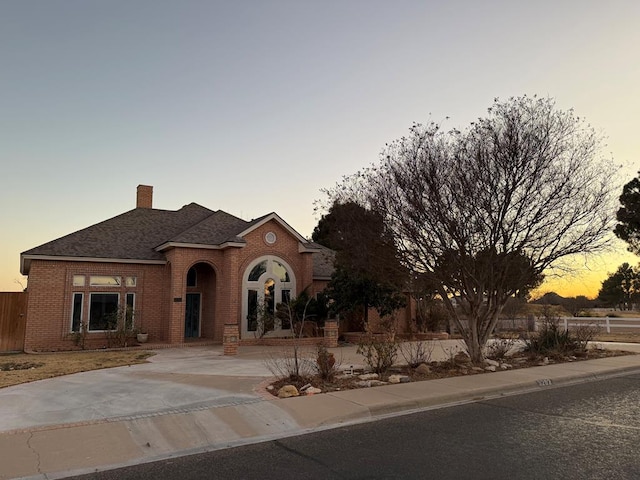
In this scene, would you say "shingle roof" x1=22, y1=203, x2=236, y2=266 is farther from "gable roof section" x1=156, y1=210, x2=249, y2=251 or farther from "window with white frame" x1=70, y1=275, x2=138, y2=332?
"window with white frame" x1=70, y1=275, x2=138, y2=332

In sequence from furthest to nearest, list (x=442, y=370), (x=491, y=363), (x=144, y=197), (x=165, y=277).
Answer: (x=144, y=197)
(x=165, y=277)
(x=491, y=363)
(x=442, y=370)

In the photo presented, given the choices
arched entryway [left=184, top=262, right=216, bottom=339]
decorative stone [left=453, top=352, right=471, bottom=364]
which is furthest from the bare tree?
arched entryway [left=184, top=262, right=216, bottom=339]

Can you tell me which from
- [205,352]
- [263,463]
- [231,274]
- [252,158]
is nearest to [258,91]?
[252,158]

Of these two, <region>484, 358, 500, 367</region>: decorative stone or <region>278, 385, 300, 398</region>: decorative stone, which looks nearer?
<region>278, 385, 300, 398</region>: decorative stone

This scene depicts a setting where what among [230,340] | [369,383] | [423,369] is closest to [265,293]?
[230,340]

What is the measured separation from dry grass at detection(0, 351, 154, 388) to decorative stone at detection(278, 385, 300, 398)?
6.15 m

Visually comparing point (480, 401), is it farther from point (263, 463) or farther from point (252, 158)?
point (252, 158)

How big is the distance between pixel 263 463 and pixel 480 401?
520cm

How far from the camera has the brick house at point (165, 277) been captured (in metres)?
18.5

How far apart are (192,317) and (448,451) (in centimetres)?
1844

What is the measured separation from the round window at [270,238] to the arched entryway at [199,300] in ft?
10.3

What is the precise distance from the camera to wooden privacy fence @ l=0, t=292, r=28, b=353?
17.7 m

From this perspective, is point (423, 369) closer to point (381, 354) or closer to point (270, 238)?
point (381, 354)

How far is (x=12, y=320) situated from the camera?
17.9m
